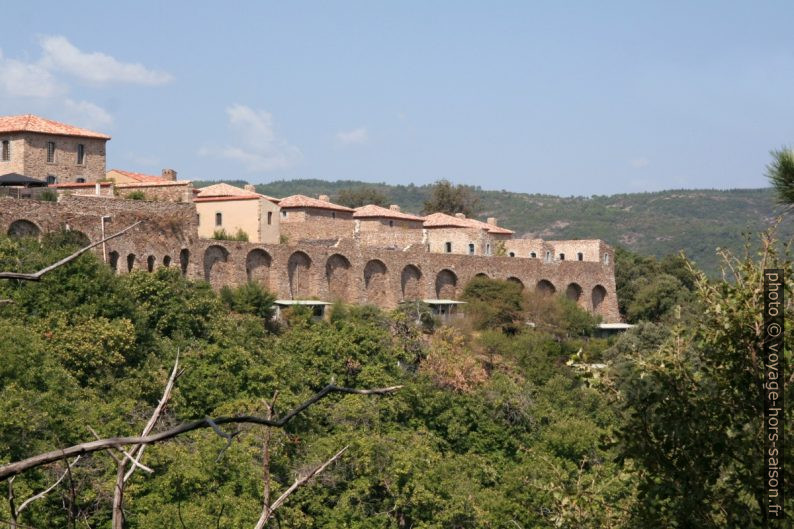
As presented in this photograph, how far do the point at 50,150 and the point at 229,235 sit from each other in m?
7.37

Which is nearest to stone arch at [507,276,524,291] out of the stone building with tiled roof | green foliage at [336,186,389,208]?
the stone building with tiled roof

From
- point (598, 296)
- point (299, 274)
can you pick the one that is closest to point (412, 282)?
point (299, 274)

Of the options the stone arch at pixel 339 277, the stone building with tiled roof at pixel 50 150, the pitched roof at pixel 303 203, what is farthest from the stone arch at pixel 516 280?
the stone building with tiled roof at pixel 50 150

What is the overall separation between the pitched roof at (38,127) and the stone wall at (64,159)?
0.19m

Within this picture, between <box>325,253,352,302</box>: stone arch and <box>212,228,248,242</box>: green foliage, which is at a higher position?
<box>212,228,248,242</box>: green foliage

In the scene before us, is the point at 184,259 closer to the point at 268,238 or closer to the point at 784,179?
the point at 268,238

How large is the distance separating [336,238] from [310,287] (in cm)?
446

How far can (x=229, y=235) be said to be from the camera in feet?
153

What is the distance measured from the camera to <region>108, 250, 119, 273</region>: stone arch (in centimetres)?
4054

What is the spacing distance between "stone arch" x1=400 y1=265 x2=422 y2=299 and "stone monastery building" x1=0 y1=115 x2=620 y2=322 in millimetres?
42

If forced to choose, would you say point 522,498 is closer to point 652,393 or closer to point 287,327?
point 287,327

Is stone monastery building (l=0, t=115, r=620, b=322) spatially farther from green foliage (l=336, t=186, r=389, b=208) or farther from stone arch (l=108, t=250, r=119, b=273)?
green foliage (l=336, t=186, r=389, b=208)

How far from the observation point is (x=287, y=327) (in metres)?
43.3

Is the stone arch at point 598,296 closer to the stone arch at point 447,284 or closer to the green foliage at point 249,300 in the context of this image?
the stone arch at point 447,284
